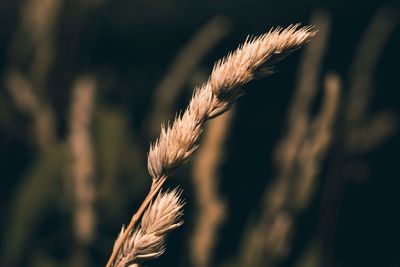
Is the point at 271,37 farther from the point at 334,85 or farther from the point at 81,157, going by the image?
the point at 81,157

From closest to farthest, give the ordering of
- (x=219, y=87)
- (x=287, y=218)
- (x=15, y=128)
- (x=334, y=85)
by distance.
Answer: (x=219, y=87)
(x=334, y=85)
(x=287, y=218)
(x=15, y=128)

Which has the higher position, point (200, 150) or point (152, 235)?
point (200, 150)

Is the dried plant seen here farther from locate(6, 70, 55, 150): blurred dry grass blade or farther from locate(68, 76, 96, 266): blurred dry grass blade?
locate(6, 70, 55, 150): blurred dry grass blade

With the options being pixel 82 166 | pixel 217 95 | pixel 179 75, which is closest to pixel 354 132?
→ pixel 179 75

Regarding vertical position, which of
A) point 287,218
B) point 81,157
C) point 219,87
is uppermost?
point 81,157

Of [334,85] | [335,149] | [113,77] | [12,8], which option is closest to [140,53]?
[113,77]

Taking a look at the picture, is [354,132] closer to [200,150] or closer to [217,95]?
[200,150]
